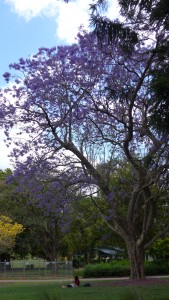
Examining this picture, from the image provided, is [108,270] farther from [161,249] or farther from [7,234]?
[7,234]

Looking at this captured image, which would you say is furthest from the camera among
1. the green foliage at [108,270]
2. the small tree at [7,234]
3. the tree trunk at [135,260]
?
the small tree at [7,234]

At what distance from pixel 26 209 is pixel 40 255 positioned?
16222 millimetres

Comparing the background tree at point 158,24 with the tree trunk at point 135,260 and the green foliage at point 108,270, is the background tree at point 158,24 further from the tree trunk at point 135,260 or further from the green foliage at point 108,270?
the green foliage at point 108,270

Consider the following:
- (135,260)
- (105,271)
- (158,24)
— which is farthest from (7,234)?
(158,24)

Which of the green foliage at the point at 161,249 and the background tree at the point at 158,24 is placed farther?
the green foliage at the point at 161,249

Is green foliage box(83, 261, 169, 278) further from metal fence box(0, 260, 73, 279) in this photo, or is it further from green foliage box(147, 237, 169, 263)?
metal fence box(0, 260, 73, 279)

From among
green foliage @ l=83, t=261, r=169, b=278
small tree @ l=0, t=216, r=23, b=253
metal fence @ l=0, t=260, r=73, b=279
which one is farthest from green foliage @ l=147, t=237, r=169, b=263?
small tree @ l=0, t=216, r=23, b=253

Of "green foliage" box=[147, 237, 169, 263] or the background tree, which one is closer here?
the background tree

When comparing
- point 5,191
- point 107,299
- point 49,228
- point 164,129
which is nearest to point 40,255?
point 49,228

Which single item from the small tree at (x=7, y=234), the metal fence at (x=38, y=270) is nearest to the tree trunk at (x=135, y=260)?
the metal fence at (x=38, y=270)

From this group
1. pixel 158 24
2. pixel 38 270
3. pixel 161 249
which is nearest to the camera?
pixel 158 24

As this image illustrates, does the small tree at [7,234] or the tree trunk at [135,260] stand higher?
the small tree at [7,234]

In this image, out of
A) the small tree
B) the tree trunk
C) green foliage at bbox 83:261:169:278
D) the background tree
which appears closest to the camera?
the background tree

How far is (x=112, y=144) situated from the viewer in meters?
23.0
